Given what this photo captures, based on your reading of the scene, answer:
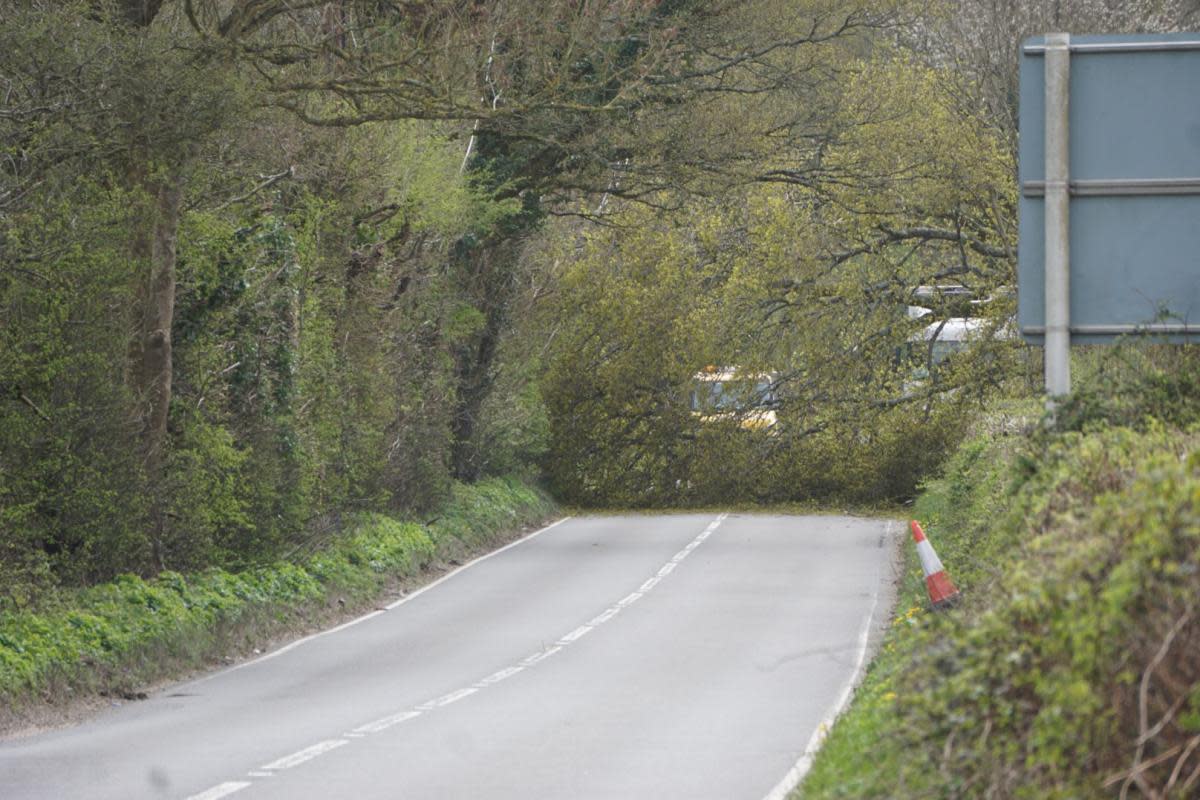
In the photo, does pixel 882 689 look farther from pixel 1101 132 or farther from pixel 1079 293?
pixel 1101 132

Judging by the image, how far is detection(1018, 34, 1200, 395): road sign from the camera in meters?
11.1

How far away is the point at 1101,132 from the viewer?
11.3 meters

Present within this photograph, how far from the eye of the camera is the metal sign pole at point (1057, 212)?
36.2 feet

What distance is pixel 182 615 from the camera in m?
16.7

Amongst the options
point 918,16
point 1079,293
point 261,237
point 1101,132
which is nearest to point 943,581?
point 1079,293

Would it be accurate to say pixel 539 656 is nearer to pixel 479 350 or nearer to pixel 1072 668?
pixel 1072 668

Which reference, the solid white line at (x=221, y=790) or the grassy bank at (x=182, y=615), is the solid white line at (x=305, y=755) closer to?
the solid white line at (x=221, y=790)

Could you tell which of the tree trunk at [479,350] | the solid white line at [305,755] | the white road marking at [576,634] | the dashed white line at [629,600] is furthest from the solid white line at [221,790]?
the tree trunk at [479,350]

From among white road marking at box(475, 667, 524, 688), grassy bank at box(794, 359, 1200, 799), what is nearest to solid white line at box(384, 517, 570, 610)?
white road marking at box(475, 667, 524, 688)

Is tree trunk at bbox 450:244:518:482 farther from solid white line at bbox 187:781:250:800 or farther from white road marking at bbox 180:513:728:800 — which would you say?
solid white line at bbox 187:781:250:800

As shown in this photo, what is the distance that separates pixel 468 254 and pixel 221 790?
69.2 ft

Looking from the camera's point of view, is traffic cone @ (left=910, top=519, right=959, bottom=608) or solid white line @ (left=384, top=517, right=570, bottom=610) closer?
traffic cone @ (left=910, top=519, right=959, bottom=608)

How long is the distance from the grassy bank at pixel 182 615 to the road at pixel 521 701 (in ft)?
1.52

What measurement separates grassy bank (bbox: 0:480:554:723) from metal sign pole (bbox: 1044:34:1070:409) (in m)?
8.22
